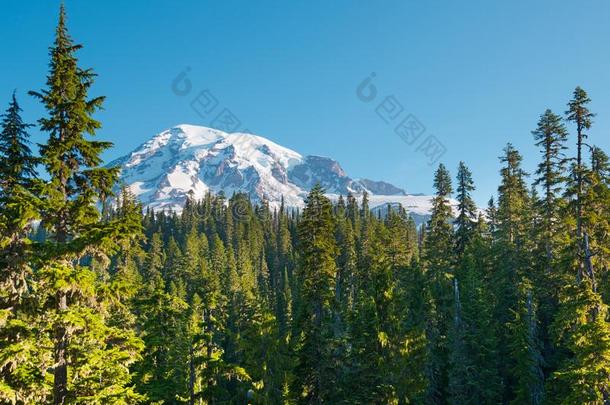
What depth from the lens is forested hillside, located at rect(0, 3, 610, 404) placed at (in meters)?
12.2

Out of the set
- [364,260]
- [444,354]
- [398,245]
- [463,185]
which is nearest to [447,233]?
[463,185]

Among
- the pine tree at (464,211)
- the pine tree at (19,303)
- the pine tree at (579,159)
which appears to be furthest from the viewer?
the pine tree at (464,211)

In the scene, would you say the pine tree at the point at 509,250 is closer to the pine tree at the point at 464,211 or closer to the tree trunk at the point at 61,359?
the pine tree at the point at 464,211

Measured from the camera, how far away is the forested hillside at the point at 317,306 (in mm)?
12242

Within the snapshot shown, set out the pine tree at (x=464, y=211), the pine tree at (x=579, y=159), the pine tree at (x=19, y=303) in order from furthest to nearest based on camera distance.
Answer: the pine tree at (x=464, y=211), the pine tree at (x=579, y=159), the pine tree at (x=19, y=303)

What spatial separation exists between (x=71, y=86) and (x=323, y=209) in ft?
64.6

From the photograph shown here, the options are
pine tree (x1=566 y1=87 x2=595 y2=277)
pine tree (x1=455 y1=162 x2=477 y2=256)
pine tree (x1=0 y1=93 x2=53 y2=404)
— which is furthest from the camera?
pine tree (x1=455 y1=162 x2=477 y2=256)

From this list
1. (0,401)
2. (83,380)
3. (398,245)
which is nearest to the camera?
(0,401)

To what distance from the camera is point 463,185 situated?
157ft

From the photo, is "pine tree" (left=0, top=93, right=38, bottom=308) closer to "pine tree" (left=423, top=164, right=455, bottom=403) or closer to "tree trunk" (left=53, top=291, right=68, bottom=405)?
"tree trunk" (left=53, top=291, right=68, bottom=405)

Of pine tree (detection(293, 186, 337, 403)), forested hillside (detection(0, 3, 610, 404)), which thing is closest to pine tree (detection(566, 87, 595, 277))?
forested hillside (detection(0, 3, 610, 404))

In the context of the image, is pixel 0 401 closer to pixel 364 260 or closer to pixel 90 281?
pixel 90 281

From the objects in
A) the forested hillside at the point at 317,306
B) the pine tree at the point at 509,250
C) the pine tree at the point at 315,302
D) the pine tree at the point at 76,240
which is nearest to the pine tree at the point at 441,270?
the forested hillside at the point at 317,306

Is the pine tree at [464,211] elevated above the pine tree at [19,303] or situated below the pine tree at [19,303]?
above
